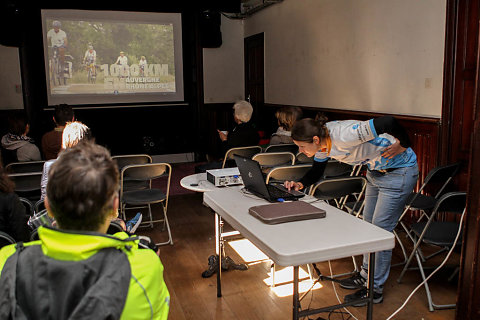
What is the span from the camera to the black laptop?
2502 mm

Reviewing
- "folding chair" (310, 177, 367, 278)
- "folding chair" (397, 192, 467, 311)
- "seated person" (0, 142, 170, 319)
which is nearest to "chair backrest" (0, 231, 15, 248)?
"seated person" (0, 142, 170, 319)

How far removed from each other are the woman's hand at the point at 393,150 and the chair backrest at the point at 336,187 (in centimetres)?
59

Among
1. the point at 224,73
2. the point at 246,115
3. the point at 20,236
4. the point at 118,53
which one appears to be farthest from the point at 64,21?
the point at 20,236

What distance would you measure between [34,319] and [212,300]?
1.99m

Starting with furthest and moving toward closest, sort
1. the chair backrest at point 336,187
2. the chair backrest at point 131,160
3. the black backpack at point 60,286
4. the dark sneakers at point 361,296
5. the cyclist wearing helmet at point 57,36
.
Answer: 1. the cyclist wearing helmet at point 57,36
2. the chair backrest at point 131,160
3. the chair backrest at point 336,187
4. the dark sneakers at point 361,296
5. the black backpack at point 60,286

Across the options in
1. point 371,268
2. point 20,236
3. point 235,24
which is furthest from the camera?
point 235,24

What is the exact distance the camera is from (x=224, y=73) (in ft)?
29.0

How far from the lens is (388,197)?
110 inches

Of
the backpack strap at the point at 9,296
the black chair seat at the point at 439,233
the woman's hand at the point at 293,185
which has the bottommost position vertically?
the black chair seat at the point at 439,233

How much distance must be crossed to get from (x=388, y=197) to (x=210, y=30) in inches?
252

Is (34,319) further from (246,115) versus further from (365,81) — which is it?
(365,81)

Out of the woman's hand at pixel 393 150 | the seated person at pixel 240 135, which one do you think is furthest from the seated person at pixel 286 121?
the woman's hand at pixel 393 150

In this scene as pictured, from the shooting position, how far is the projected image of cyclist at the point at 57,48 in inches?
301

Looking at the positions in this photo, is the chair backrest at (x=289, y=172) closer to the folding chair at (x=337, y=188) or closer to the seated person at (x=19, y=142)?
the folding chair at (x=337, y=188)
